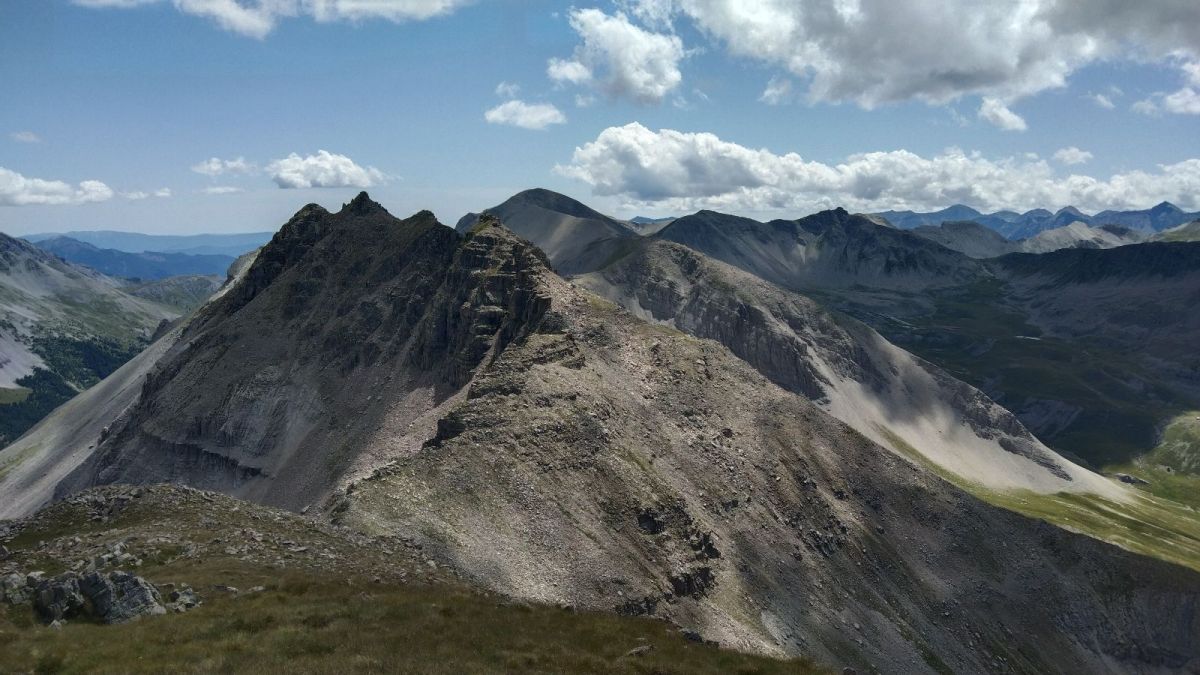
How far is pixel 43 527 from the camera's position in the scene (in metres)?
48.8

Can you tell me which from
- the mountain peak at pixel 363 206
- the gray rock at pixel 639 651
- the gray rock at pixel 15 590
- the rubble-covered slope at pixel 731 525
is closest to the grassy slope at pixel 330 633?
the gray rock at pixel 639 651

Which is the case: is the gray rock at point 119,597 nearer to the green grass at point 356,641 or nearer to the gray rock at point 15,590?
the green grass at point 356,641

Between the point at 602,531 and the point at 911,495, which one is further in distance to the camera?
the point at 911,495

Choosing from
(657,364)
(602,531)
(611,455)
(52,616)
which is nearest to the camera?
(52,616)

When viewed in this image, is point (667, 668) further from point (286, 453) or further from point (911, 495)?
point (286, 453)

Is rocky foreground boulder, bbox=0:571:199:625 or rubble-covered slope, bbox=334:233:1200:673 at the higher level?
rocky foreground boulder, bbox=0:571:199:625

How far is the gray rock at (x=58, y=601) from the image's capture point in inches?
1287

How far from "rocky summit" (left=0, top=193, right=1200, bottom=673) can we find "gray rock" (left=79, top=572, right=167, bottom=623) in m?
0.11

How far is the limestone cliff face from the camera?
127 meters

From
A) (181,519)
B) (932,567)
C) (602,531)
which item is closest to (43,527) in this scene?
(181,519)

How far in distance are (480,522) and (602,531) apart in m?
14.9

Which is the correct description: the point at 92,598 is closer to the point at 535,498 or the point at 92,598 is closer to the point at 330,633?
the point at 330,633

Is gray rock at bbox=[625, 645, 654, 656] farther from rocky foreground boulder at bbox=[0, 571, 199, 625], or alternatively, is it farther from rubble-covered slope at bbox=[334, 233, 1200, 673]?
rubble-covered slope at bbox=[334, 233, 1200, 673]

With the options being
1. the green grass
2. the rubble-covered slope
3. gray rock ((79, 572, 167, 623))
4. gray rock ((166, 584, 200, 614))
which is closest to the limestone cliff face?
the rubble-covered slope
